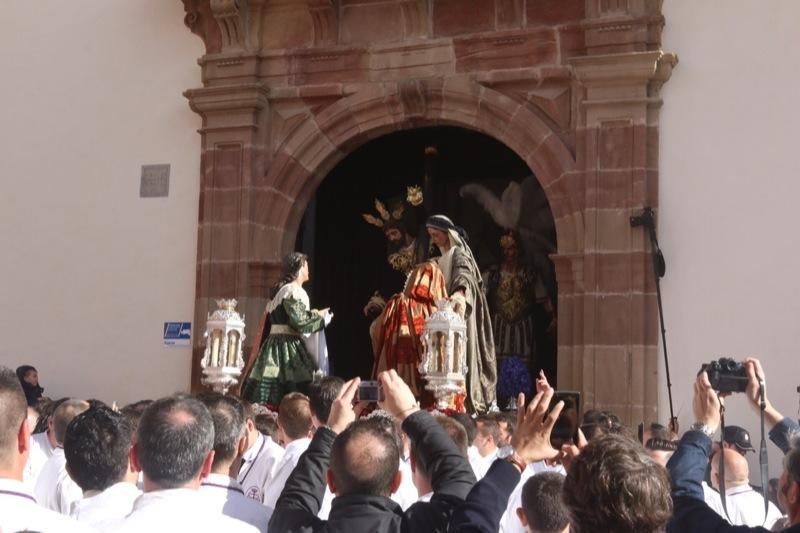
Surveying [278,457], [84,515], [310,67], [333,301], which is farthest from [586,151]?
[84,515]

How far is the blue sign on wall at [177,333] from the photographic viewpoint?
37.3ft

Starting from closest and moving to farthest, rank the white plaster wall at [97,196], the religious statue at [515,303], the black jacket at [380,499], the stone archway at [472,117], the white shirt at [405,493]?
the black jacket at [380,499] < the white shirt at [405,493] < the stone archway at [472,117] < the white plaster wall at [97,196] < the religious statue at [515,303]

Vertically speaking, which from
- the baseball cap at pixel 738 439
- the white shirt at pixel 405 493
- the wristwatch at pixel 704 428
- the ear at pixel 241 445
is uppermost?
the wristwatch at pixel 704 428

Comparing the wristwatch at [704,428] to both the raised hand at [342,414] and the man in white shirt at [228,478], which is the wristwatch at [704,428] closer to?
the raised hand at [342,414]

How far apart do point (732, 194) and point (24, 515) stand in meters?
8.05

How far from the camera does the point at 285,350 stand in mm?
9602

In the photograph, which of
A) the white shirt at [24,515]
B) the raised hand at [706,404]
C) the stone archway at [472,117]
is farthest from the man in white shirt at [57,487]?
the stone archway at [472,117]

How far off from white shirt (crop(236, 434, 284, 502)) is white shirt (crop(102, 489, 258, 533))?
7.38 ft

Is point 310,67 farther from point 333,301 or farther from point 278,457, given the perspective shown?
point 278,457

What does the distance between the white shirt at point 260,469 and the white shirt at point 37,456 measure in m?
0.95

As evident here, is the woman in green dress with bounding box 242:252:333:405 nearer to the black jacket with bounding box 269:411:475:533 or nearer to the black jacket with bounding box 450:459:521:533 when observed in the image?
the black jacket with bounding box 269:411:475:533

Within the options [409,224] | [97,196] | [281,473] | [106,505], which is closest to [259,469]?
[281,473]

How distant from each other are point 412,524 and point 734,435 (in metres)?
3.55

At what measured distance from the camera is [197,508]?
326 cm
